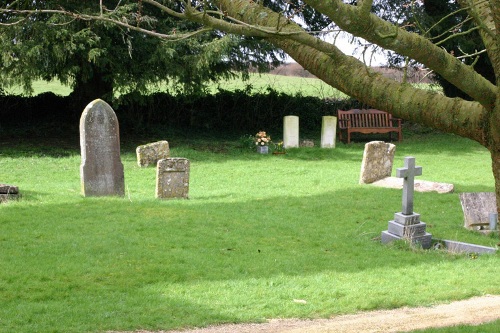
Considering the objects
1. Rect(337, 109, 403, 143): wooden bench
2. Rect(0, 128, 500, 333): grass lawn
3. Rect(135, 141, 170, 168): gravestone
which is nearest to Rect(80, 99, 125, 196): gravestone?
Rect(0, 128, 500, 333): grass lawn

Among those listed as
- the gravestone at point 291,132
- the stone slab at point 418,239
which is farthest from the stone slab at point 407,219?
the gravestone at point 291,132

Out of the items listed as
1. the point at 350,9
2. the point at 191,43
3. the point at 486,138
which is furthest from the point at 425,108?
the point at 191,43

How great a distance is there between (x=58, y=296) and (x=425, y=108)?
461 centimetres

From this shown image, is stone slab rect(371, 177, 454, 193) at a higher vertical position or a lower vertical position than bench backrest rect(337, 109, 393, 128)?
lower

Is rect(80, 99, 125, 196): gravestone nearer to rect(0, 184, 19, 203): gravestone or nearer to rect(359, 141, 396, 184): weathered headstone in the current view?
rect(0, 184, 19, 203): gravestone

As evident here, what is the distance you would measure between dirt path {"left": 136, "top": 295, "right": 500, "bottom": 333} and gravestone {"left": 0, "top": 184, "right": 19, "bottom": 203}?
7811mm

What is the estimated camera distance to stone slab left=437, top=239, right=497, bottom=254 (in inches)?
415

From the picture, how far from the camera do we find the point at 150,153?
66.2 feet

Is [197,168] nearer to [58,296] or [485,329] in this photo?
[58,296]

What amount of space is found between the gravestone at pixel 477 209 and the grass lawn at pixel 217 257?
10.4 inches

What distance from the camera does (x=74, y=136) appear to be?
25484 millimetres

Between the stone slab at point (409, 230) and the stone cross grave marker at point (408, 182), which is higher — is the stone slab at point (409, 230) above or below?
below

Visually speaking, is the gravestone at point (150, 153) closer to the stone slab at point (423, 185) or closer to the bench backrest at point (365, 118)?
the stone slab at point (423, 185)

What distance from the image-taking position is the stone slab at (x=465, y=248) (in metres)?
10.5
